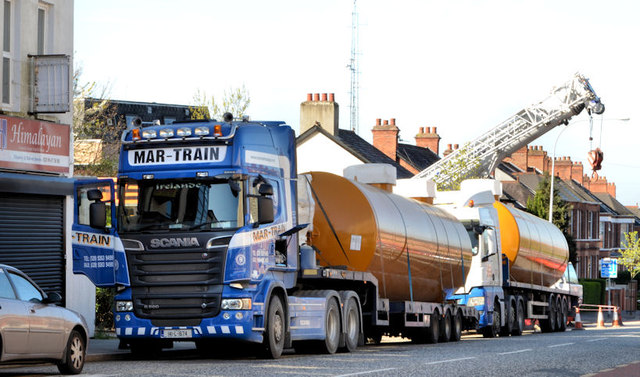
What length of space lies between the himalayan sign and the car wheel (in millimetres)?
7580

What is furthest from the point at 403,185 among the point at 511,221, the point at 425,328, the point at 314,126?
the point at 314,126

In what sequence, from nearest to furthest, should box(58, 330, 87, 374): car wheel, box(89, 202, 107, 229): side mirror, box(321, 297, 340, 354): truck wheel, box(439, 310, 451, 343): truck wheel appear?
box(58, 330, 87, 374): car wheel
box(89, 202, 107, 229): side mirror
box(321, 297, 340, 354): truck wheel
box(439, 310, 451, 343): truck wheel

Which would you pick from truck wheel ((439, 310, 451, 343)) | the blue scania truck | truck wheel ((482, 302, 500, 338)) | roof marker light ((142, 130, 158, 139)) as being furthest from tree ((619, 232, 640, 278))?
roof marker light ((142, 130, 158, 139))

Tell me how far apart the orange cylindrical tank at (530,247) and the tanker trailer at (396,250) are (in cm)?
417

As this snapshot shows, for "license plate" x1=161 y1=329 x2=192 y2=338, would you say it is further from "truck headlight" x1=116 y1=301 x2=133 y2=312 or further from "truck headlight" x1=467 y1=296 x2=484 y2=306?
"truck headlight" x1=467 y1=296 x2=484 y2=306

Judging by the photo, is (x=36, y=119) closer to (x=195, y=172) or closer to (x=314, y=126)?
(x=195, y=172)

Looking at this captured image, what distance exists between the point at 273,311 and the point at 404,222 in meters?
6.62

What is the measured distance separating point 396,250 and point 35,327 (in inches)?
409

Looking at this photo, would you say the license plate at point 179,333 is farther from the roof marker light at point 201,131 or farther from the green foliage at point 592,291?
the green foliage at point 592,291

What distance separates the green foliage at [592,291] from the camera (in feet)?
246

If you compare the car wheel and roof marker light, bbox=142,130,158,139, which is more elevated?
roof marker light, bbox=142,130,158,139

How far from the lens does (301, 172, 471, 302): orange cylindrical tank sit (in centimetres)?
2100

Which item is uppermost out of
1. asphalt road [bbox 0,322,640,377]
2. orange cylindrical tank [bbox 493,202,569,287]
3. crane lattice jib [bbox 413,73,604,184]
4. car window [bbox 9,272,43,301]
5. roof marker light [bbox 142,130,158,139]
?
crane lattice jib [bbox 413,73,604,184]

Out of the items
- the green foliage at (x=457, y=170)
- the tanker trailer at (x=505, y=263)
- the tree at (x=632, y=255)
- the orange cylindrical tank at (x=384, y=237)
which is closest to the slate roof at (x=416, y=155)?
the green foliage at (x=457, y=170)
